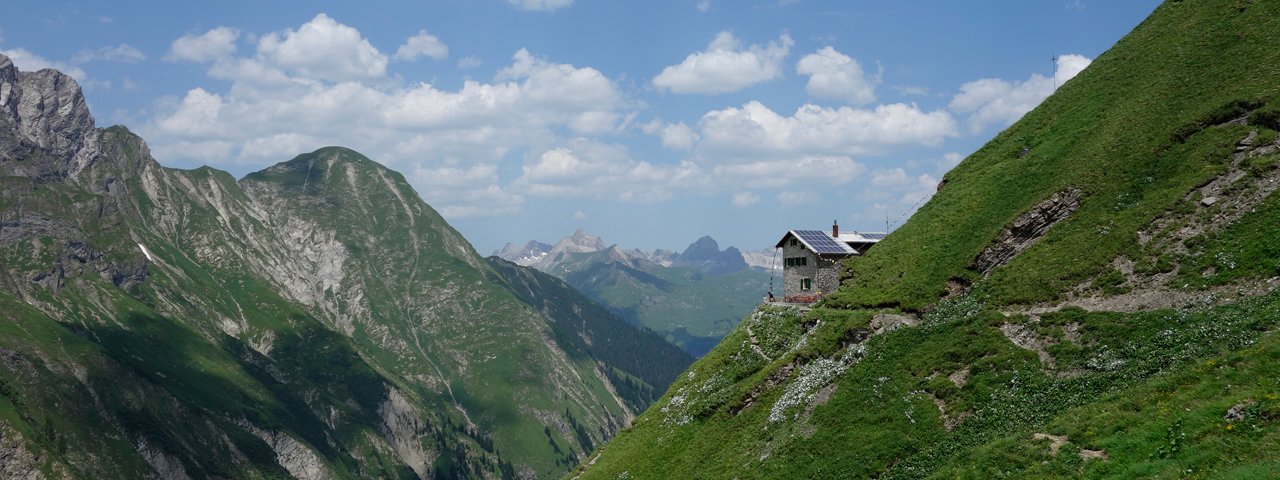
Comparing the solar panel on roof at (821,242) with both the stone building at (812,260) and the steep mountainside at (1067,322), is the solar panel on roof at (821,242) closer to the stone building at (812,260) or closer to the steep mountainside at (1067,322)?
the stone building at (812,260)

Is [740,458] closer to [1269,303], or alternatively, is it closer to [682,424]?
[682,424]

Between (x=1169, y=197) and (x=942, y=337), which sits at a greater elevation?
(x=1169, y=197)

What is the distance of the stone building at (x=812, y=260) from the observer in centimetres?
8888

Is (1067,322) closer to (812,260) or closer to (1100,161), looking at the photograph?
(1100,161)

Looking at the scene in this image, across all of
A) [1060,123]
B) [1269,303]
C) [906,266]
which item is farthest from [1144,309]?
[1060,123]

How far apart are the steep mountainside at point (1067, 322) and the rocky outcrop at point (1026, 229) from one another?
0.55 ft

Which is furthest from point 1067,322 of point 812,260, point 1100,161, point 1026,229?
point 812,260

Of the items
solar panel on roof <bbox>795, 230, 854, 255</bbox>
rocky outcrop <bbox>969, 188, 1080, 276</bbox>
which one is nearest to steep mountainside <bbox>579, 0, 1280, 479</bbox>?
rocky outcrop <bbox>969, 188, 1080, 276</bbox>

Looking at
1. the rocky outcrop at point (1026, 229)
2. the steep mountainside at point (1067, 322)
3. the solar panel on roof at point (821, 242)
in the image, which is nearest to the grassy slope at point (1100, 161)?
the steep mountainside at point (1067, 322)

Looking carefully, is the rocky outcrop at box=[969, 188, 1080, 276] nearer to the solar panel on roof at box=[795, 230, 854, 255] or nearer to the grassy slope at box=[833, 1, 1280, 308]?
the grassy slope at box=[833, 1, 1280, 308]

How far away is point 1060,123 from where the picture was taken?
8206 cm

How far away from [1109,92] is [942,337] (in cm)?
3827

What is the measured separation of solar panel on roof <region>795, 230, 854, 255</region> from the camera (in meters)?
89.2

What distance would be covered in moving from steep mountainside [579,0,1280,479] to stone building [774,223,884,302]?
271 inches
